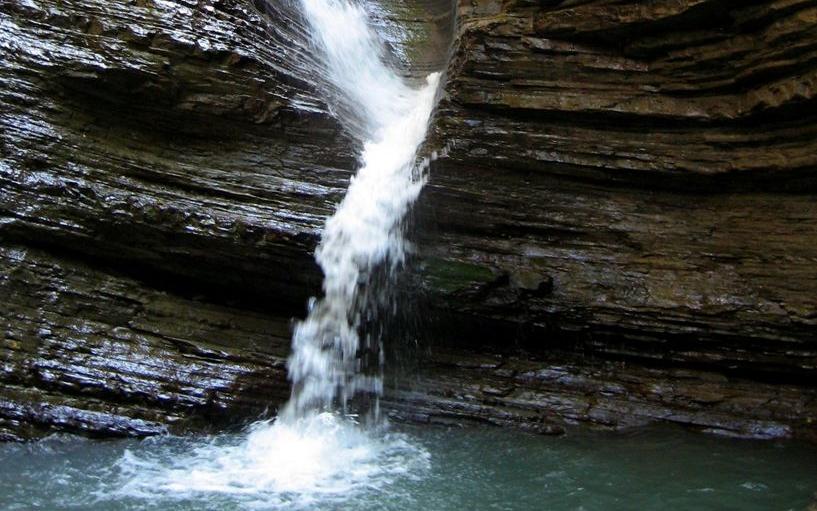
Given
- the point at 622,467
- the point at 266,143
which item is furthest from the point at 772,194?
the point at 266,143

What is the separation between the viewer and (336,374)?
314 inches

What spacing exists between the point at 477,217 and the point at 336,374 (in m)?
2.60

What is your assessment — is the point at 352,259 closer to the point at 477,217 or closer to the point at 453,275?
the point at 453,275

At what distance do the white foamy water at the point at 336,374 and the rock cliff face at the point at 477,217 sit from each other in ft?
1.03

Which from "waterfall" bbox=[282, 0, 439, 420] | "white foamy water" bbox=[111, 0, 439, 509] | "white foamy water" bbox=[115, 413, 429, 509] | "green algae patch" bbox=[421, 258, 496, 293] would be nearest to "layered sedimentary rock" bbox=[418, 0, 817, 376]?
"green algae patch" bbox=[421, 258, 496, 293]

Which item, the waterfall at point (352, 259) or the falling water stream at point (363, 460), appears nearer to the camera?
the falling water stream at point (363, 460)

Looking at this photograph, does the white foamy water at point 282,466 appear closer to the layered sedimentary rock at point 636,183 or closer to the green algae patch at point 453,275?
the green algae patch at point 453,275

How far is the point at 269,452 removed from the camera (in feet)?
22.0

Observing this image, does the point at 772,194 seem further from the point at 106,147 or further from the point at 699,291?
the point at 106,147

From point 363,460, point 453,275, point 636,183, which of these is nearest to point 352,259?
point 453,275

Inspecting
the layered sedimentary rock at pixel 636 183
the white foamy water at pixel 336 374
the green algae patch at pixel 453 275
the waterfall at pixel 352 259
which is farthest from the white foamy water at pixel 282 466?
the layered sedimentary rock at pixel 636 183

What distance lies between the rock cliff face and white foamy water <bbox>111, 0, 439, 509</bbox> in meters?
0.31

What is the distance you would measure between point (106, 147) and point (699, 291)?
7355 mm

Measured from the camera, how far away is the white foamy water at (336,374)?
236 inches
